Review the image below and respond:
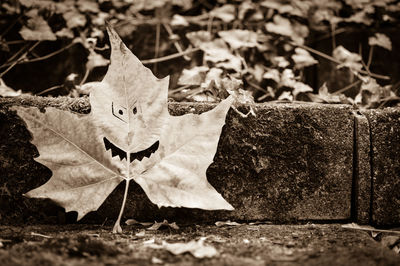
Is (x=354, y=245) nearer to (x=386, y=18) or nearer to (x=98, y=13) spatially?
(x=386, y=18)

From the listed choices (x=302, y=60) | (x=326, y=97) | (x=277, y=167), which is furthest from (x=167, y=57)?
(x=277, y=167)

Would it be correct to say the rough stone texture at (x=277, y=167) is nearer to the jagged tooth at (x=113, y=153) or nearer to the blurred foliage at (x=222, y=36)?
the jagged tooth at (x=113, y=153)

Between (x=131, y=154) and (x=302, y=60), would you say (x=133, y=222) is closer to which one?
(x=131, y=154)

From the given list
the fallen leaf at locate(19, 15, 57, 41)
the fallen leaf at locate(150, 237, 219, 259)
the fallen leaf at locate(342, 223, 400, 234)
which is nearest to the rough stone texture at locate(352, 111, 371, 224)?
the fallen leaf at locate(342, 223, 400, 234)

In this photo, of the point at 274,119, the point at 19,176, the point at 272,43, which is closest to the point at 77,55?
the point at 19,176

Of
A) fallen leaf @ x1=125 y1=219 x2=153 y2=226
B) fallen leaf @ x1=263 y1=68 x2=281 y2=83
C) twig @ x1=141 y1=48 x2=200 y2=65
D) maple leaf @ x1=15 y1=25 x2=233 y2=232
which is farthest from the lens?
twig @ x1=141 y1=48 x2=200 y2=65

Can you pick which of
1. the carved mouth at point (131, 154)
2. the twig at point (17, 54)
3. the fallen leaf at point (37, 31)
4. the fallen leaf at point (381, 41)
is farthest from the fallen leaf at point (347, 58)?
the twig at point (17, 54)

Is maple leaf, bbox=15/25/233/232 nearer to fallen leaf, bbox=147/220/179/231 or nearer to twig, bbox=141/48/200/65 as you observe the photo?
fallen leaf, bbox=147/220/179/231
